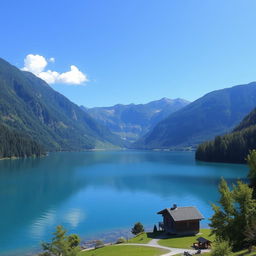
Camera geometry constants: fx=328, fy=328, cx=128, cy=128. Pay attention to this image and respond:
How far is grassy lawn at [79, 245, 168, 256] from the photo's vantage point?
42328mm

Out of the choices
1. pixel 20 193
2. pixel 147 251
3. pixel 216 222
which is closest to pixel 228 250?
pixel 216 222

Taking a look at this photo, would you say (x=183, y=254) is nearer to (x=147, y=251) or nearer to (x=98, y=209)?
(x=147, y=251)

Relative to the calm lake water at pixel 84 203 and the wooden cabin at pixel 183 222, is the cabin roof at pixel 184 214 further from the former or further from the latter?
the calm lake water at pixel 84 203

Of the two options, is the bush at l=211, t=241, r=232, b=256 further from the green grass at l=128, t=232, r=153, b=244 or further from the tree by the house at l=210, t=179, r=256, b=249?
the green grass at l=128, t=232, r=153, b=244

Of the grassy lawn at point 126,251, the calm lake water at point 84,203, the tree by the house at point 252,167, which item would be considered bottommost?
the calm lake water at point 84,203

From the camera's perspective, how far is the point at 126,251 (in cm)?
4391

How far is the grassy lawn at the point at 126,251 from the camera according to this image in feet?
139

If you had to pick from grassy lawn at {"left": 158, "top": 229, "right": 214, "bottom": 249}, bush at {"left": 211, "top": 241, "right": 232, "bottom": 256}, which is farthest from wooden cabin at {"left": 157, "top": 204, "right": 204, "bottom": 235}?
bush at {"left": 211, "top": 241, "right": 232, "bottom": 256}

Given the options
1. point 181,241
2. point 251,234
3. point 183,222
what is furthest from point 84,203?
point 251,234

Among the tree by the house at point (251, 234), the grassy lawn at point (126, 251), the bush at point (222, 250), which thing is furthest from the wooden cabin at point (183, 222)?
Answer: the bush at point (222, 250)

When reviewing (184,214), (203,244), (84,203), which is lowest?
(84,203)

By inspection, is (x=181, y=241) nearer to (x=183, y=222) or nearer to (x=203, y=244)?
(x=183, y=222)

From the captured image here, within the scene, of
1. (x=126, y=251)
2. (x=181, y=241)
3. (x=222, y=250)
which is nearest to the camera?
(x=222, y=250)

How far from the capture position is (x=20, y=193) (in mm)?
102188
